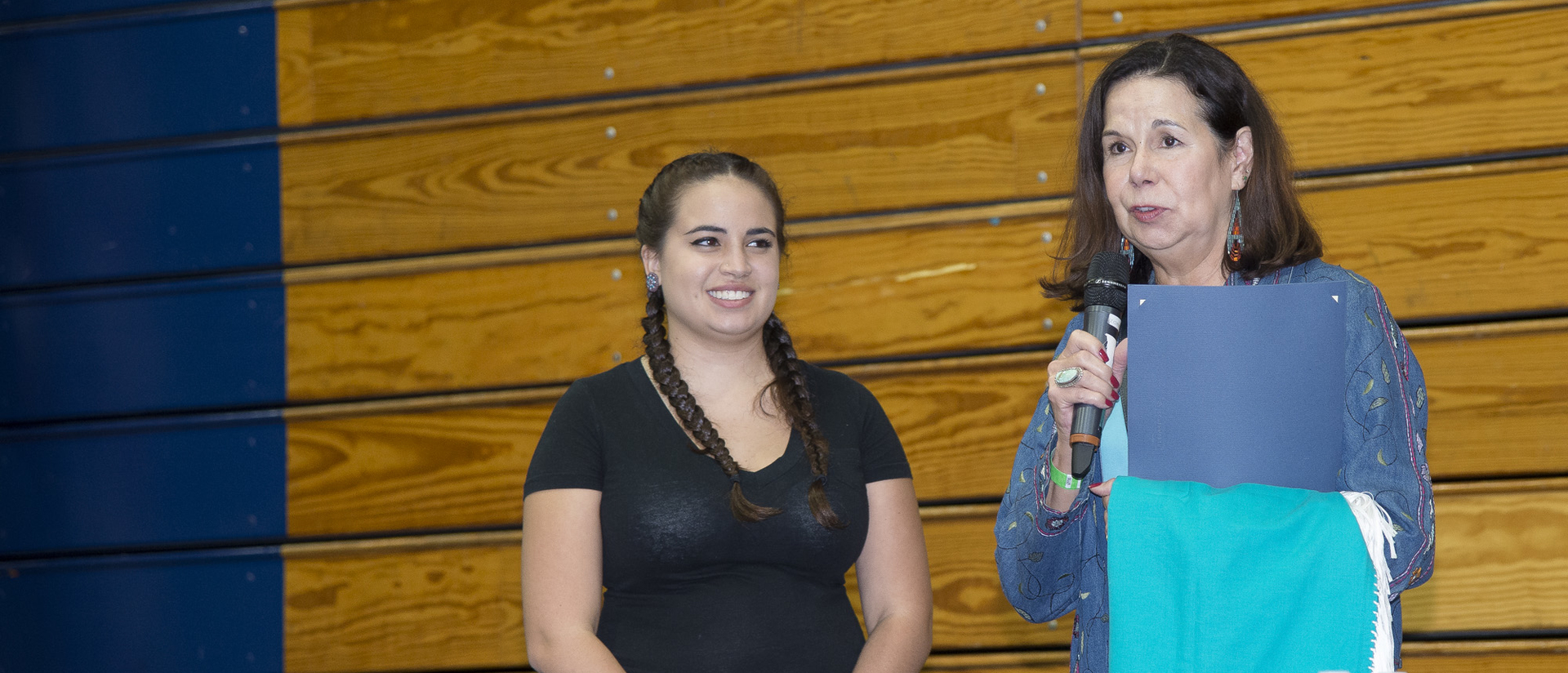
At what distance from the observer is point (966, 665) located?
280cm

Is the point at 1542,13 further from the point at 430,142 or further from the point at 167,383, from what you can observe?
the point at 167,383

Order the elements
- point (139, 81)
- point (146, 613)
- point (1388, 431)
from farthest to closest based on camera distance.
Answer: point (139, 81)
point (146, 613)
point (1388, 431)

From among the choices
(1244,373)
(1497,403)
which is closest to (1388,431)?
(1244,373)

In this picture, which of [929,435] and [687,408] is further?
[929,435]

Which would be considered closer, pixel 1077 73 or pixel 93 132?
pixel 1077 73

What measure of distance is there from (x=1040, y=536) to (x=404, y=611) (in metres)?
2.02

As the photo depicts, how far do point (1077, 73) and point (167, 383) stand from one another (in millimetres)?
2391

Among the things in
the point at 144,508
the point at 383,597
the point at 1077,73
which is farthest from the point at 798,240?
the point at 144,508

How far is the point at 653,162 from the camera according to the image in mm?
3006

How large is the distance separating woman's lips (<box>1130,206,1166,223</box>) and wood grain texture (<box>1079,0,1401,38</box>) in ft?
4.69

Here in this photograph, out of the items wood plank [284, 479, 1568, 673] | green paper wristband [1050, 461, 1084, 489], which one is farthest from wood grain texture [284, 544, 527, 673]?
green paper wristband [1050, 461, 1084, 489]

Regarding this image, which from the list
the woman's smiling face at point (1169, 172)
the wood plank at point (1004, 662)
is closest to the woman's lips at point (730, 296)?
the woman's smiling face at point (1169, 172)

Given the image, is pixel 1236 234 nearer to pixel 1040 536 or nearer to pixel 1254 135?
pixel 1254 135

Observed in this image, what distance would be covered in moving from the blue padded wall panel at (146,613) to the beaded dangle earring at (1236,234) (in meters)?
2.52
